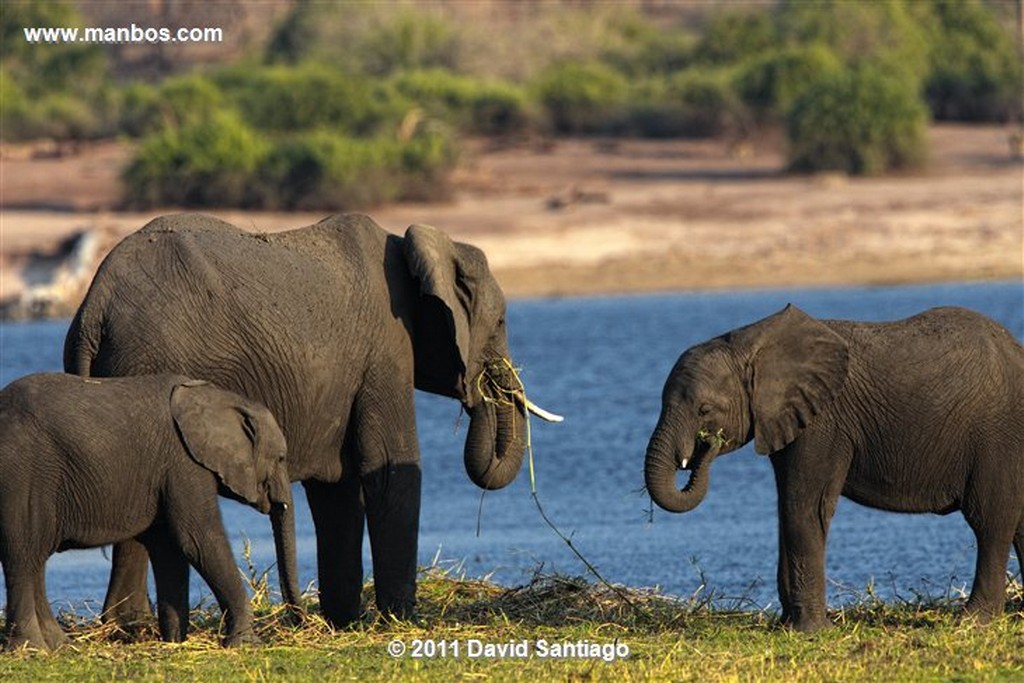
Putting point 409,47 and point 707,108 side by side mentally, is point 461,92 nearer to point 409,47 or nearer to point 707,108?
point 707,108

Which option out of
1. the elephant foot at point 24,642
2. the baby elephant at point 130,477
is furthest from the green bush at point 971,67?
the elephant foot at point 24,642

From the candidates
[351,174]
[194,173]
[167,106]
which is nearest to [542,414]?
[351,174]

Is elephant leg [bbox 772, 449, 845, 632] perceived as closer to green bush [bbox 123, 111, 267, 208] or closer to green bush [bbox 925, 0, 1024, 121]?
green bush [bbox 123, 111, 267, 208]

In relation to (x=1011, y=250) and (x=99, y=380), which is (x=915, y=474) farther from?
(x=1011, y=250)

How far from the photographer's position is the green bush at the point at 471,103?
147 ft

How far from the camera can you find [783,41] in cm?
5397

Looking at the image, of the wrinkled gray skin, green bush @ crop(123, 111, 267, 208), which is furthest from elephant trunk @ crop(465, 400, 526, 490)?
green bush @ crop(123, 111, 267, 208)

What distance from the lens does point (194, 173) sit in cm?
3675

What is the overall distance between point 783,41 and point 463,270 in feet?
144

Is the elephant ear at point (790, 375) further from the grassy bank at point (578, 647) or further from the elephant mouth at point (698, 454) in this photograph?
the grassy bank at point (578, 647)

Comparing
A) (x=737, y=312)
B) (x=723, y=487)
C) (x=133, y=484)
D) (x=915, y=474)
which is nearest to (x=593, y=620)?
(x=915, y=474)

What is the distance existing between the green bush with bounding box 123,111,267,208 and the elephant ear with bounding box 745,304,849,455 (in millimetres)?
26387

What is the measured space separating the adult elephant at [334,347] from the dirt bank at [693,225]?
70.4ft

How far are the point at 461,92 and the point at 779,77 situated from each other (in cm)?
644
